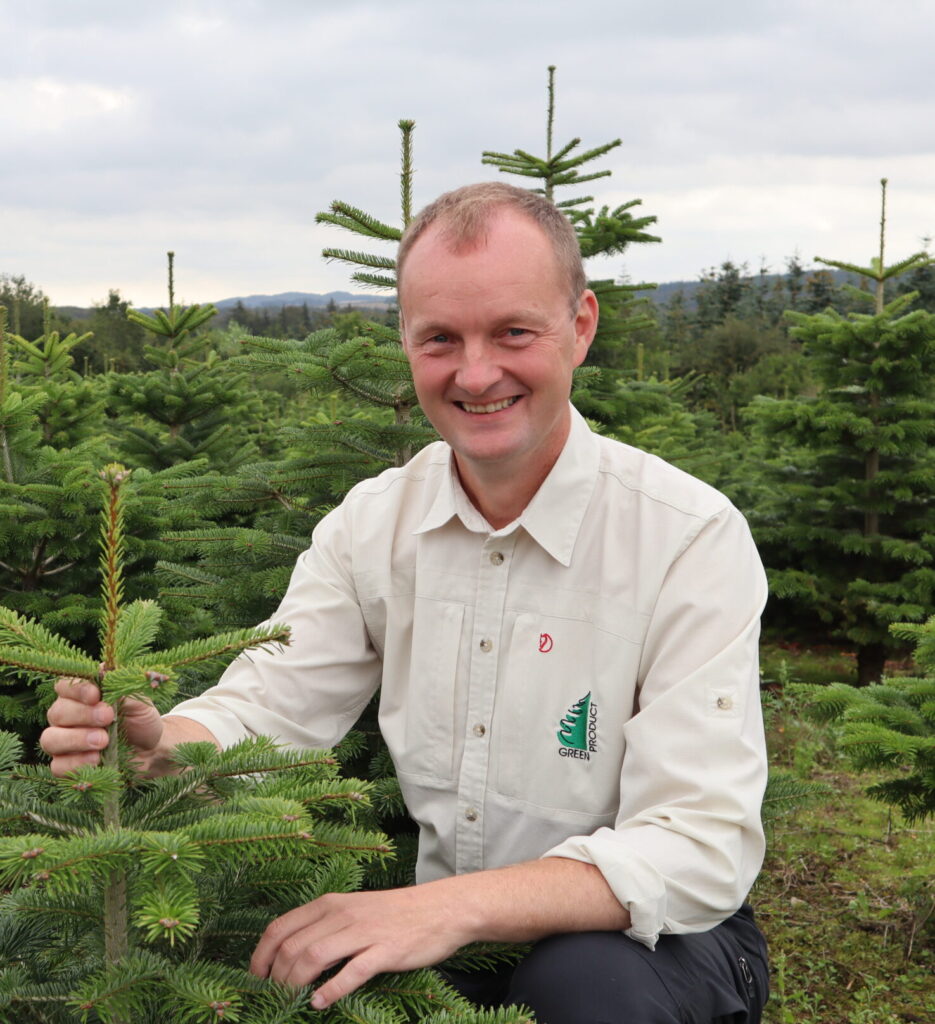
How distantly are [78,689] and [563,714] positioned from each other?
1.09 metres

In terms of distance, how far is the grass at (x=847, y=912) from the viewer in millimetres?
3367

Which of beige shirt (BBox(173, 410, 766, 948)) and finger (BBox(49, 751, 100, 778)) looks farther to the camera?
beige shirt (BBox(173, 410, 766, 948))

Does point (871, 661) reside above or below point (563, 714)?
below

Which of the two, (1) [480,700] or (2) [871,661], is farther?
(2) [871,661]

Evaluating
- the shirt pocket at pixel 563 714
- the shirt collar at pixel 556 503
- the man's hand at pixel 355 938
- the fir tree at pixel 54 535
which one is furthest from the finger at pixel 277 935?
the fir tree at pixel 54 535

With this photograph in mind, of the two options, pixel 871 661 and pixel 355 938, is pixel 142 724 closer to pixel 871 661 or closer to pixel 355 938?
pixel 355 938

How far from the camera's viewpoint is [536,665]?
220 cm

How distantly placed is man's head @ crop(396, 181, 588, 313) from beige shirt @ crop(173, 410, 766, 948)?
39cm

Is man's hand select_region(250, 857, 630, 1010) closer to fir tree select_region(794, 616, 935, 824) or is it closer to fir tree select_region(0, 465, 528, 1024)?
fir tree select_region(0, 465, 528, 1024)

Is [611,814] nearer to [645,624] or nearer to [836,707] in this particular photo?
[645,624]

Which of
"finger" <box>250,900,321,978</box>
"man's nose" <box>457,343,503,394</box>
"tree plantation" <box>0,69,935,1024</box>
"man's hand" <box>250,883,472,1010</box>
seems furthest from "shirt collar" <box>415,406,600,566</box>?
"finger" <box>250,900,321,978</box>

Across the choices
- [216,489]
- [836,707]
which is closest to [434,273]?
[216,489]

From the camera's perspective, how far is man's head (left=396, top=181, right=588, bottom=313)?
81.8 inches

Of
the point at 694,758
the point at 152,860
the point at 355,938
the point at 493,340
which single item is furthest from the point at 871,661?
the point at 152,860
